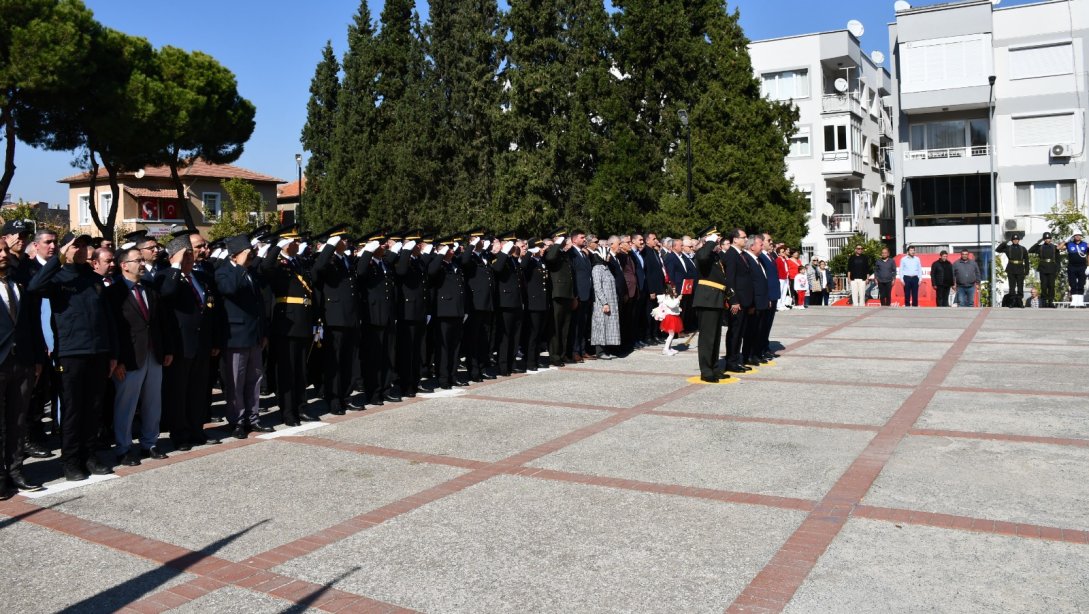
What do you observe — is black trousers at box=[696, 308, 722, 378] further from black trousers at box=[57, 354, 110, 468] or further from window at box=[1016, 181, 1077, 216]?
window at box=[1016, 181, 1077, 216]

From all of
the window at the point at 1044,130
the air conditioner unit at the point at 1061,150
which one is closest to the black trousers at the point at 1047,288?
the air conditioner unit at the point at 1061,150

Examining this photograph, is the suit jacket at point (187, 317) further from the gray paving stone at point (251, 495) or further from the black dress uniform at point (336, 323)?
the black dress uniform at point (336, 323)

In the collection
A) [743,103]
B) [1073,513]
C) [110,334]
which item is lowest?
[1073,513]

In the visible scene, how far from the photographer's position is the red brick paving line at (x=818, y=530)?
169 inches

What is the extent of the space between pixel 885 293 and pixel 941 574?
21612 mm

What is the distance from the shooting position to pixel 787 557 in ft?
15.8

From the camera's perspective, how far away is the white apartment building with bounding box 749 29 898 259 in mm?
43844

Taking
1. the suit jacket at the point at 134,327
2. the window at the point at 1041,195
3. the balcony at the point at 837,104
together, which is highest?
the balcony at the point at 837,104

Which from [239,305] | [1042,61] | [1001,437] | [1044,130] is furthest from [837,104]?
[239,305]

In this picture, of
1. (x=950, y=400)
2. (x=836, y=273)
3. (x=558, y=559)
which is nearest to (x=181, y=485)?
(x=558, y=559)

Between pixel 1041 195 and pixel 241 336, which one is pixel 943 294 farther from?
pixel 241 336

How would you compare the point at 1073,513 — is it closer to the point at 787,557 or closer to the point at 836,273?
the point at 787,557

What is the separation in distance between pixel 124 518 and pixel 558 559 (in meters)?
3.00

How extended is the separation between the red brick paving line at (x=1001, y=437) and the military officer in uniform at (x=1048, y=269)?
17161mm
